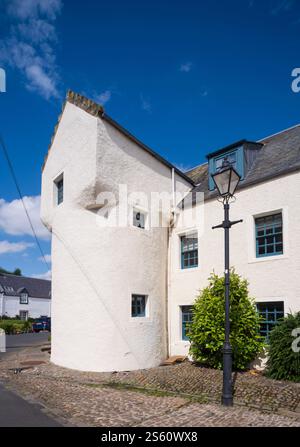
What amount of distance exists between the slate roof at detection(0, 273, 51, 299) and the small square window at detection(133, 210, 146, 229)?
40486 millimetres

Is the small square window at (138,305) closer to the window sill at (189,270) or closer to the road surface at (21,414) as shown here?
the window sill at (189,270)

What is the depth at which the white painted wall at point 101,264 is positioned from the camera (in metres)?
12.0

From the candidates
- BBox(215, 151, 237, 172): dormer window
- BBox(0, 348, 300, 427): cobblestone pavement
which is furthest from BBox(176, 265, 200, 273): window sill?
BBox(215, 151, 237, 172): dormer window

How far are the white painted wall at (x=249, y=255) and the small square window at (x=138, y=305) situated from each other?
137 centimetres

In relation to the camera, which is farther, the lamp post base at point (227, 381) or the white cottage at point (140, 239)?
the white cottage at point (140, 239)

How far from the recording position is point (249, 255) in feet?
39.0

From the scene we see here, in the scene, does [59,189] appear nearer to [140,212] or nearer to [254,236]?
[140,212]

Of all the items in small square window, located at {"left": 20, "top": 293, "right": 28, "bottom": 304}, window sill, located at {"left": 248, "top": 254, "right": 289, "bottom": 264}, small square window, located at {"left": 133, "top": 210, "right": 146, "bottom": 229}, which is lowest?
small square window, located at {"left": 20, "top": 293, "right": 28, "bottom": 304}

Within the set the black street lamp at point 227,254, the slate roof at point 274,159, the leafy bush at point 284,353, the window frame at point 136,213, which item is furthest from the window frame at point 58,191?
the leafy bush at point 284,353

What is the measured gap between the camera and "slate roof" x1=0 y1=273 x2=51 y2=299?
5025 cm

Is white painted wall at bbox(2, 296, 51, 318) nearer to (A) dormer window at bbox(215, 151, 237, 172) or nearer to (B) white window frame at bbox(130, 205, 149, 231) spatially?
(B) white window frame at bbox(130, 205, 149, 231)

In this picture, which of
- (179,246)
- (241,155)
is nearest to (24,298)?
(179,246)

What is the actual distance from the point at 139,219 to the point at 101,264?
244 cm
